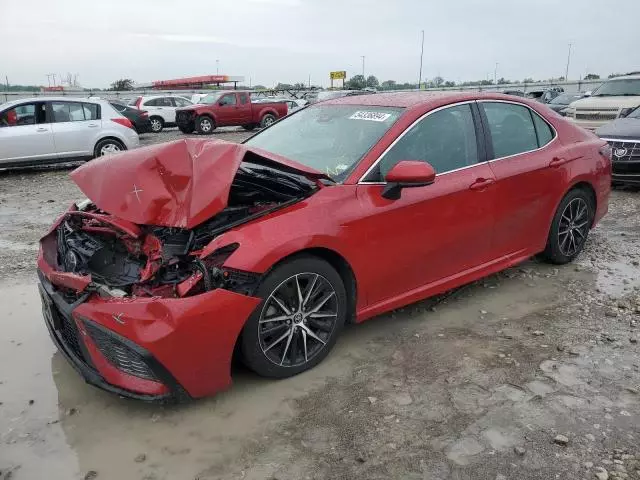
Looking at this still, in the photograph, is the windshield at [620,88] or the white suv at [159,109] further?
the white suv at [159,109]

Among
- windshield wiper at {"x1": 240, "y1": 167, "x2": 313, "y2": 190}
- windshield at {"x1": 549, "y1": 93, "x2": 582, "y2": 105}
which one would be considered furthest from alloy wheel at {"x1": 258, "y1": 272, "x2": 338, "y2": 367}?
windshield at {"x1": 549, "y1": 93, "x2": 582, "y2": 105}

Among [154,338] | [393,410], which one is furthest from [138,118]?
[393,410]

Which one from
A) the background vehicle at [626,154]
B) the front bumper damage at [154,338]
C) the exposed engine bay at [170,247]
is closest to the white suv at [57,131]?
the exposed engine bay at [170,247]

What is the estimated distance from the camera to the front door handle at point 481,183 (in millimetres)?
3954

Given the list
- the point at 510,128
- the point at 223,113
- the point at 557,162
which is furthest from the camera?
the point at 223,113

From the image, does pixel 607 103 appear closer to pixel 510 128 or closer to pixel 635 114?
pixel 635 114

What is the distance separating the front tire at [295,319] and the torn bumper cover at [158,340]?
6.0 inches

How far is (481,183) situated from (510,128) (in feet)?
2.56

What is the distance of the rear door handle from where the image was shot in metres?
4.61

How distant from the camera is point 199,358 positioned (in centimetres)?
280

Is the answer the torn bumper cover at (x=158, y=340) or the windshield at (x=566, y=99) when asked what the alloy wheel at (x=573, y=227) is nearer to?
the torn bumper cover at (x=158, y=340)

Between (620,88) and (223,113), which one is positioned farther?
(223,113)

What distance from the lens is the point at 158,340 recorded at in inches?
105

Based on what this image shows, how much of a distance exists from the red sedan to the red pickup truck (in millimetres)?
17160
